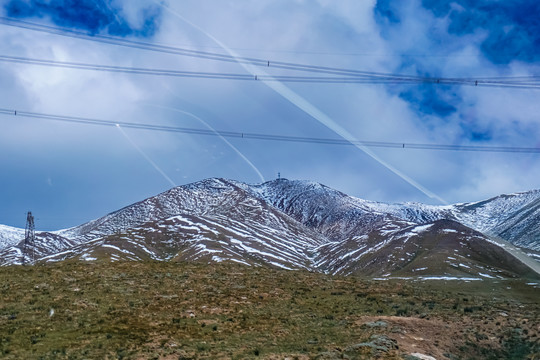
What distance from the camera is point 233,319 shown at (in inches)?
1264

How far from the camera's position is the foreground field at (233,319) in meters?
26.1

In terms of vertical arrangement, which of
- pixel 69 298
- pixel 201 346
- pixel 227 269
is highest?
pixel 227 269

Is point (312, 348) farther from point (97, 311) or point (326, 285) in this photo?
point (326, 285)

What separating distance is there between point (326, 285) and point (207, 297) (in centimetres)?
1463

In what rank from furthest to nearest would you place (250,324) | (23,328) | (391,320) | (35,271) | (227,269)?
(227,269)
(35,271)
(391,320)
(250,324)
(23,328)

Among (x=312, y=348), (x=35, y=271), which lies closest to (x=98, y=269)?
(x=35, y=271)

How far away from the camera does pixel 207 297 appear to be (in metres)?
37.4

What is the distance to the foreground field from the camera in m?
26.1

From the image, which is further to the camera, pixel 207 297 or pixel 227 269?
pixel 227 269

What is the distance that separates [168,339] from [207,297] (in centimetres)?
1036

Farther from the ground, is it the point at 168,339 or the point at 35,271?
the point at 35,271

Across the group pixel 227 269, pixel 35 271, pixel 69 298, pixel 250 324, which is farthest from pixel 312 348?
pixel 35 271

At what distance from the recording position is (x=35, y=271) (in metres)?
44.9

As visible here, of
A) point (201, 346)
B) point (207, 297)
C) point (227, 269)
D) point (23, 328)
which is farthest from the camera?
point (227, 269)
